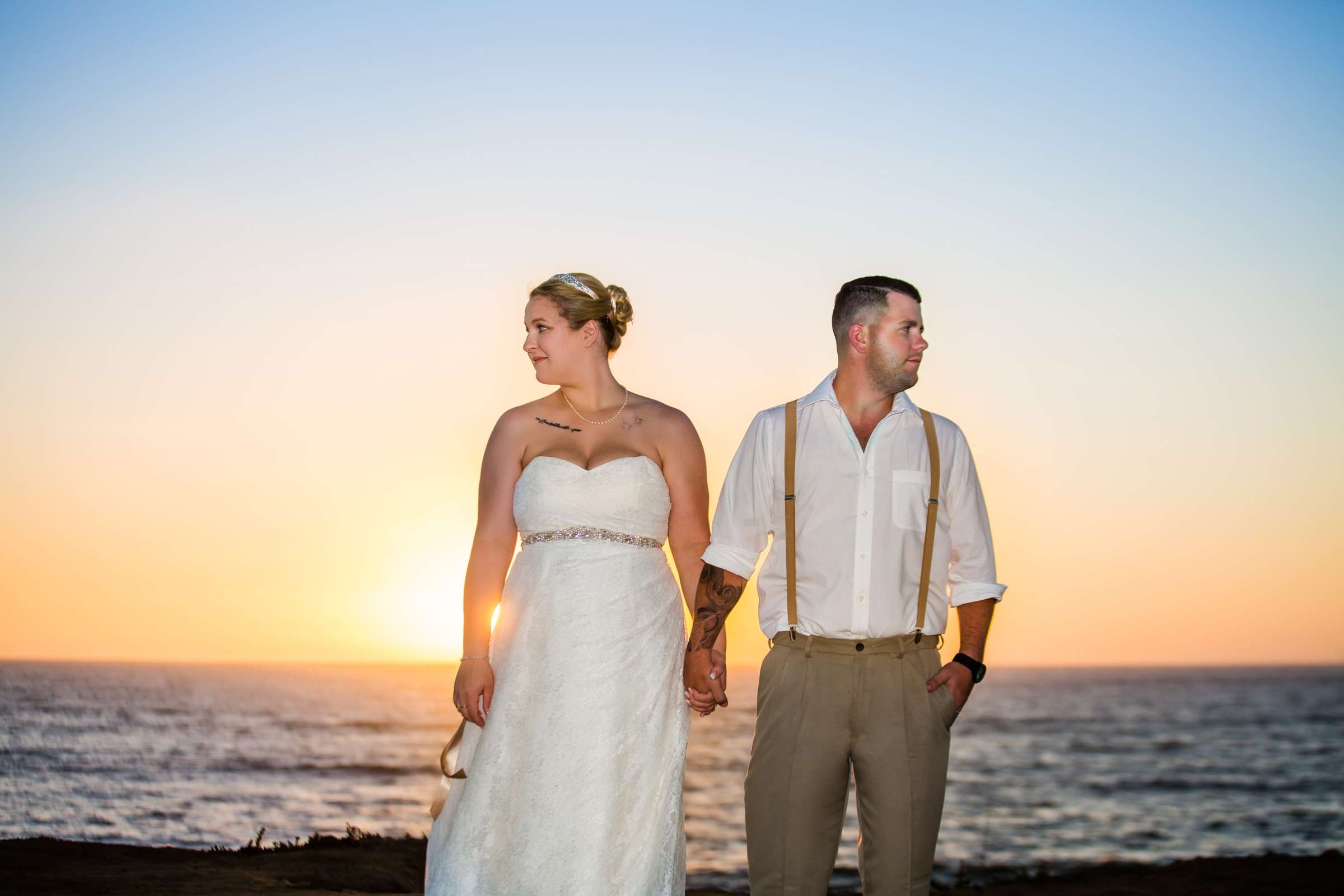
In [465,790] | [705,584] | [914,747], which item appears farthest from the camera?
[465,790]

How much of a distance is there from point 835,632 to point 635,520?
1.02 meters

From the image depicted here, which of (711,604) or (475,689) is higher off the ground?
(711,604)

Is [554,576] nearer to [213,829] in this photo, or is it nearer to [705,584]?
[705,584]

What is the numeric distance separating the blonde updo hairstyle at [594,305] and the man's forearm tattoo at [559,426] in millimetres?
358

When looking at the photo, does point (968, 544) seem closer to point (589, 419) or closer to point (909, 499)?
point (909, 499)

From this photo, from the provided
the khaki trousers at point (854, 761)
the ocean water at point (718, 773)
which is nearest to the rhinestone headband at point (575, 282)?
the khaki trousers at point (854, 761)

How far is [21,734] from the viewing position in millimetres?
37719

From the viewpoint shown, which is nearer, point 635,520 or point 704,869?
point 635,520

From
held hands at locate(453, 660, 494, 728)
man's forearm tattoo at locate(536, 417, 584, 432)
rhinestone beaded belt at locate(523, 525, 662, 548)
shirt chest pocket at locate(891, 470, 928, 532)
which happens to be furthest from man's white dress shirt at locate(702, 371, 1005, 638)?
held hands at locate(453, 660, 494, 728)

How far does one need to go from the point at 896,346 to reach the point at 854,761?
52.3 inches

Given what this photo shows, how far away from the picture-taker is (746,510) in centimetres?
426

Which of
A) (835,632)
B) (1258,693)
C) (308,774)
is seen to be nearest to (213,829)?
(308,774)

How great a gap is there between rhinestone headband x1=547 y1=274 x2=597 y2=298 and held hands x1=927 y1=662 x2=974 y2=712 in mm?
1931

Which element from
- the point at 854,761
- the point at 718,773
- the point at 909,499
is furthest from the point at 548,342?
the point at 718,773
